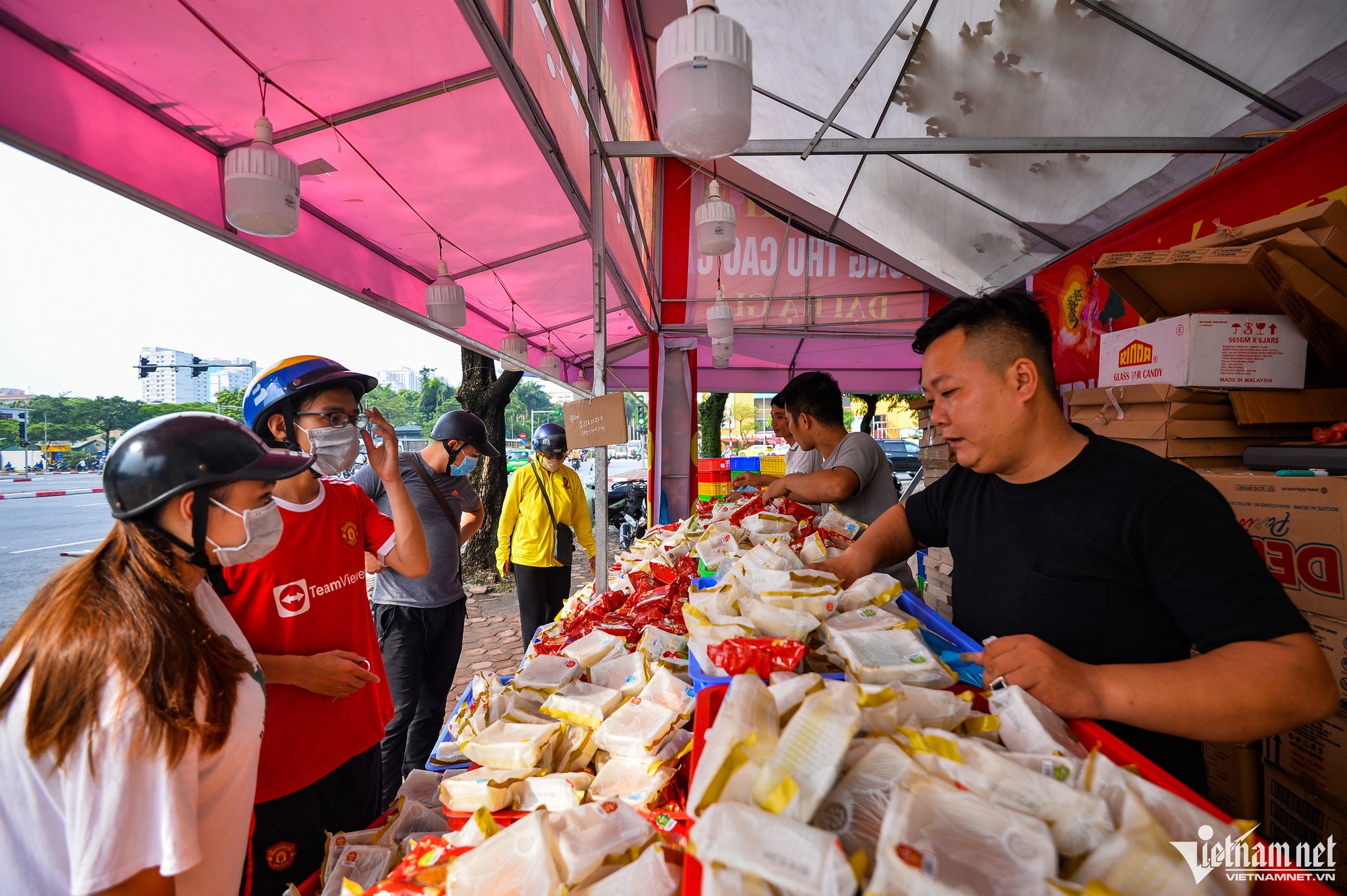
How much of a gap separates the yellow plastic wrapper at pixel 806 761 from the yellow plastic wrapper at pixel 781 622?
435 mm

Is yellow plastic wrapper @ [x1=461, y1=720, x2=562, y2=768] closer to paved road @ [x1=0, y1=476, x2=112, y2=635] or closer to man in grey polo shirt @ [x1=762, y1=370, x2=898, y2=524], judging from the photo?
man in grey polo shirt @ [x1=762, y1=370, x2=898, y2=524]

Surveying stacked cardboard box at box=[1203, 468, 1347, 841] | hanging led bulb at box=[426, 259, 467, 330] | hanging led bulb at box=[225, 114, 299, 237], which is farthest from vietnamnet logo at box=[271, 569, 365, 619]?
stacked cardboard box at box=[1203, 468, 1347, 841]

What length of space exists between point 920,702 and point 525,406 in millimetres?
60520

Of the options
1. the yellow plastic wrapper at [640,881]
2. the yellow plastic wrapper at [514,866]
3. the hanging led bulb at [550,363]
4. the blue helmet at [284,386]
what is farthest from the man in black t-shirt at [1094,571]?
the hanging led bulb at [550,363]

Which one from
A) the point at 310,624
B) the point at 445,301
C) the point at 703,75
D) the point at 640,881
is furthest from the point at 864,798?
the point at 445,301

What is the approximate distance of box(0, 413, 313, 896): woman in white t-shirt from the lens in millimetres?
827

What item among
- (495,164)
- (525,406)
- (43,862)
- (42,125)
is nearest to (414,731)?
(43,862)

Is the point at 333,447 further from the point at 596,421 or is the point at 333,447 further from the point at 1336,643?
the point at 1336,643

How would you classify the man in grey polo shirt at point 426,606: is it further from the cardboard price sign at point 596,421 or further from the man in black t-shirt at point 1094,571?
the man in black t-shirt at point 1094,571

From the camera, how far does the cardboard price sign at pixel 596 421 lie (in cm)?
300

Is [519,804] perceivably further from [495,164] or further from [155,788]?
[495,164]

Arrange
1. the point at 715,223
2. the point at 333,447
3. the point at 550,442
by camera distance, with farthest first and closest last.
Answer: the point at 550,442 → the point at 715,223 → the point at 333,447

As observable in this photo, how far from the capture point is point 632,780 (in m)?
1.10

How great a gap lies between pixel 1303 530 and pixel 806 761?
229cm
